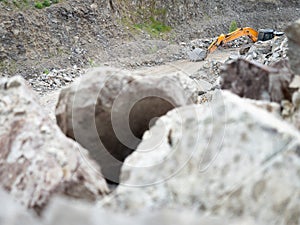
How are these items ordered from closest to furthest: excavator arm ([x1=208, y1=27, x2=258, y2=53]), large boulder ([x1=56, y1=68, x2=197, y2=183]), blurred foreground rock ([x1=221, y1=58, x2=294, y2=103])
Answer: blurred foreground rock ([x1=221, y1=58, x2=294, y2=103]) < large boulder ([x1=56, y1=68, x2=197, y2=183]) < excavator arm ([x1=208, y1=27, x2=258, y2=53])

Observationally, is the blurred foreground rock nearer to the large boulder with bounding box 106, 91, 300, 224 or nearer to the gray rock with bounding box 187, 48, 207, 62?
the large boulder with bounding box 106, 91, 300, 224

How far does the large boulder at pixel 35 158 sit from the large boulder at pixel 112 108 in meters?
0.26

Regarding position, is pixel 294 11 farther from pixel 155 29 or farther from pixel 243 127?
pixel 243 127

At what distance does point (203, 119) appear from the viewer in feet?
Result: 10.0

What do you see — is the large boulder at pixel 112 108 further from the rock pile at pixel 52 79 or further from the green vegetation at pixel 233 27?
the green vegetation at pixel 233 27

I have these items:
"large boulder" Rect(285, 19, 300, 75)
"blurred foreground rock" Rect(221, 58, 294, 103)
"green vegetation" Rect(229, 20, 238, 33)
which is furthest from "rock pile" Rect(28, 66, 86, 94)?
"blurred foreground rock" Rect(221, 58, 294, 103)

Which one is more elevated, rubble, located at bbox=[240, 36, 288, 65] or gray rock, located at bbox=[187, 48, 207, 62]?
rubble, located at bbox=[240, 36, 288, 65]

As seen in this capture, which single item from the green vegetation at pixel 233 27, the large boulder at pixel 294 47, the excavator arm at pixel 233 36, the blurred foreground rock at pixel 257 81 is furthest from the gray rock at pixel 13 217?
the green vegetation at pixel 233 27

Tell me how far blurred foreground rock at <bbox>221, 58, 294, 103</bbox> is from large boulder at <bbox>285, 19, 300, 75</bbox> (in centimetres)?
20

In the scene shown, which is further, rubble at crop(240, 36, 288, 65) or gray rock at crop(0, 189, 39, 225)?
rubble at crop(240, 36, 288, 65)

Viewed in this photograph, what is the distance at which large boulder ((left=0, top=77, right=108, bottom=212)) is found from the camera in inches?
115

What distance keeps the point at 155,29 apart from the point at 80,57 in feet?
21.7

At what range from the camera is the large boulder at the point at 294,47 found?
377 cm

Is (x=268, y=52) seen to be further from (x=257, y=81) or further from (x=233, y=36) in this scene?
(x=233, y=36)
